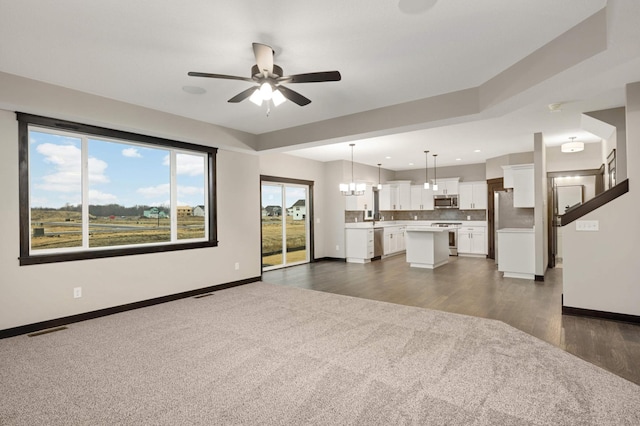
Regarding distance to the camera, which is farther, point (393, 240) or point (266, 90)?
point (393, 240)

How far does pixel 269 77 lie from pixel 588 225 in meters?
4.17

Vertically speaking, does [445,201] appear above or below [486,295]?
above

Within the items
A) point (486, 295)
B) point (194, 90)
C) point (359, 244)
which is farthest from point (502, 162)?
point (194, 90)

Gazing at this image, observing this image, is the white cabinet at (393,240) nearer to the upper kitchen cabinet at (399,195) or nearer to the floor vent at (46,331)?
the upper kitchen cabinet at (399,195)

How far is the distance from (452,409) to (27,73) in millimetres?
4894

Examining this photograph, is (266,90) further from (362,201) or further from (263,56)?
(362,201)

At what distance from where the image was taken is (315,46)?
292 cm

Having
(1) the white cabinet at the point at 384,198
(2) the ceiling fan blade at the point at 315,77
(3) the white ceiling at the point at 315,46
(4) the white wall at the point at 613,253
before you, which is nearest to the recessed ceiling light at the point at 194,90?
(3) the white ceiling at the point at 315,46

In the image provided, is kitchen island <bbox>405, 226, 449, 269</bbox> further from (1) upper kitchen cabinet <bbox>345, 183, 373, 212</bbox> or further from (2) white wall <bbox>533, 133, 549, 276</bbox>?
(2) white wall <bbox>533, 133, 549, 276</bbox>

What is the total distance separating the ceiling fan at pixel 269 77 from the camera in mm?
2689

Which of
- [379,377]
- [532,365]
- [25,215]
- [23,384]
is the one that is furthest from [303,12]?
[25,215]

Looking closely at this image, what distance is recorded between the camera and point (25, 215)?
3.74 metres

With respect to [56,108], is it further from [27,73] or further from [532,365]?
[532,365]

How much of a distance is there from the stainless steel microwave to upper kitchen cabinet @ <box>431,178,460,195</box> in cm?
13
